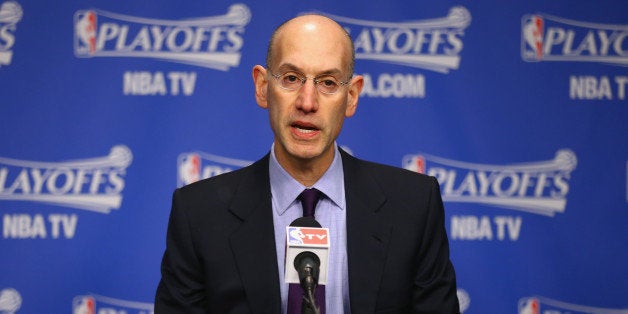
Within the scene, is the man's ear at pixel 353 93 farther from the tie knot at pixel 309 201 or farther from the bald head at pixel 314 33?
the tie knot at pixel 309 201

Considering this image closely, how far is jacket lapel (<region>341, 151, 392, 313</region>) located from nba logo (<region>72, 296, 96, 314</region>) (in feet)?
4.58

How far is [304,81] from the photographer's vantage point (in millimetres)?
1624

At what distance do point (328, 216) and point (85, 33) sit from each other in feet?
4.80

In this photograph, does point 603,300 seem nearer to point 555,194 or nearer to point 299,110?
point 555,194

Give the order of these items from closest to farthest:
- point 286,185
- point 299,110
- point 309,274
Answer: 1. point 309,274
2. point 299,110
3. point 286,185

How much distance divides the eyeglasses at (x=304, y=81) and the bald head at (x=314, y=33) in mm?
49

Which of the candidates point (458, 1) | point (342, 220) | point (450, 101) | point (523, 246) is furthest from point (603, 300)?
point (342, 220)

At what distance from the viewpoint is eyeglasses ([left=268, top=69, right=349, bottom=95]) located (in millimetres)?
1627

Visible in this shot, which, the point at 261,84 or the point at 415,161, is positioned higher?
the point at 261,84

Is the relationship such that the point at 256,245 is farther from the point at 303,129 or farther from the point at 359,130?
the point at 359,130

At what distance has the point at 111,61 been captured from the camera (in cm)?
276

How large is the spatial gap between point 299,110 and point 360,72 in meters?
1.20

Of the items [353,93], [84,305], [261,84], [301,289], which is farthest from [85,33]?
[301,289]

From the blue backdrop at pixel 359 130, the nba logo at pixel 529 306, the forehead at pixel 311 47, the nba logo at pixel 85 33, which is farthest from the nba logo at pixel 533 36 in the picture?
the nba logo at pixel 85 33
